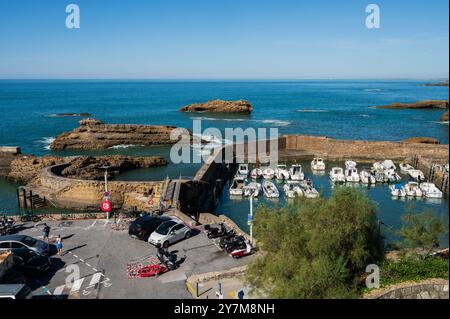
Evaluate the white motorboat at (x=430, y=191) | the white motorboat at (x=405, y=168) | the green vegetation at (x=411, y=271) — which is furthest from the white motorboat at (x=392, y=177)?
the green vegetation at (x=411, y=271)

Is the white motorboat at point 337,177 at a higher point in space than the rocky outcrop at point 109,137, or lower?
lower

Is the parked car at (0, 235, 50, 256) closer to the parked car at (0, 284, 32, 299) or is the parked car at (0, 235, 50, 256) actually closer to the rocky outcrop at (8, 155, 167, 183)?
the parked car at (0, 284, 32, 299)

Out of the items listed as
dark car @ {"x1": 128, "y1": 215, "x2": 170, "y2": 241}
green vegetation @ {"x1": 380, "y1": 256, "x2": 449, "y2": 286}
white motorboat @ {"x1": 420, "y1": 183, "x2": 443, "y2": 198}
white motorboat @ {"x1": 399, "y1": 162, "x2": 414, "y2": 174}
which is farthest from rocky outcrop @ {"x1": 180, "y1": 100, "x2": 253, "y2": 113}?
green vegetation @ {"x1": 380, "y1": 256, "x2": 449, "y2": 286}

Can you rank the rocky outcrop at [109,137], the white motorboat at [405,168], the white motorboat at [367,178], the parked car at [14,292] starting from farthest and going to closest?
the rocky outcrop at [109,137], the white motorboat at [405,168], the white motorboat at [367,178], the parked car at [14,292]

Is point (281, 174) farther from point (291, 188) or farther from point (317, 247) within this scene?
point (317, 247)

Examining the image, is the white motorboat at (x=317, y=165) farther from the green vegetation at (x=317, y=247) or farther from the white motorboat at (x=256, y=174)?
the green vegetation at (x=317, y=247)

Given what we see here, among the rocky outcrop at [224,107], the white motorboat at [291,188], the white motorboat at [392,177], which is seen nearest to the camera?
the white motorboat at [291,188]
